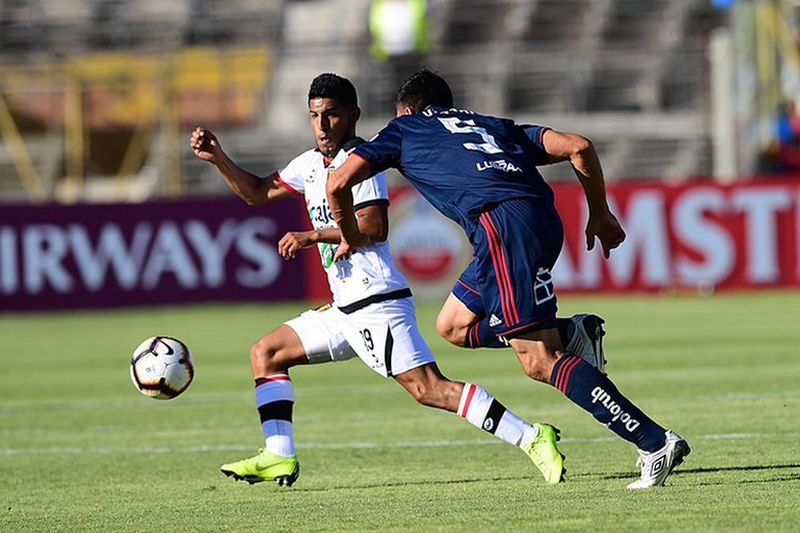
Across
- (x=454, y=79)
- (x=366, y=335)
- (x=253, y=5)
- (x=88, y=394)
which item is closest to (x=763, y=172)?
(x=454, y=79)

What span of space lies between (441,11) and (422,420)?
24489 millimetres

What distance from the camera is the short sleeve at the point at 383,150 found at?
754 centimetres

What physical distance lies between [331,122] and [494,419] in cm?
177

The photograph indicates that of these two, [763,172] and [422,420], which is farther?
[763,172]

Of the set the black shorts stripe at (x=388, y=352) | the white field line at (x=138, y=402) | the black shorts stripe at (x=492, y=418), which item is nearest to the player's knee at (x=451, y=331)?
the black shorts stripe at (x=388, y=352)

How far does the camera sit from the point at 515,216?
7.62m

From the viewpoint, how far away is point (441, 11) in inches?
1384

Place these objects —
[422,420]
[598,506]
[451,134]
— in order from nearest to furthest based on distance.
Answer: [598,506], [451,134], [422,420]

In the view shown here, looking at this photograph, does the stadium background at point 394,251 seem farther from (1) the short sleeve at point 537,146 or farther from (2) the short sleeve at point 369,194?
(1) the short sleeve at point 537,146

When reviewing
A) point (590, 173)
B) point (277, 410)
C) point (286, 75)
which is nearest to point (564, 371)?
point (590, 173)

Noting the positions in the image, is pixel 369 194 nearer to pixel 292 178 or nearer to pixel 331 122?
pixel 331 122

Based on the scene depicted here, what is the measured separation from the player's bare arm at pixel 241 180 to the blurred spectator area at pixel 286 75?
21463 mm

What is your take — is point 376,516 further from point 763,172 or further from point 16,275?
point 763,172

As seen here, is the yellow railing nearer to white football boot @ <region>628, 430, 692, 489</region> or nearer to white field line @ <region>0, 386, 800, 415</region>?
white field line @ <region>0, 386, 800, 415</region>
